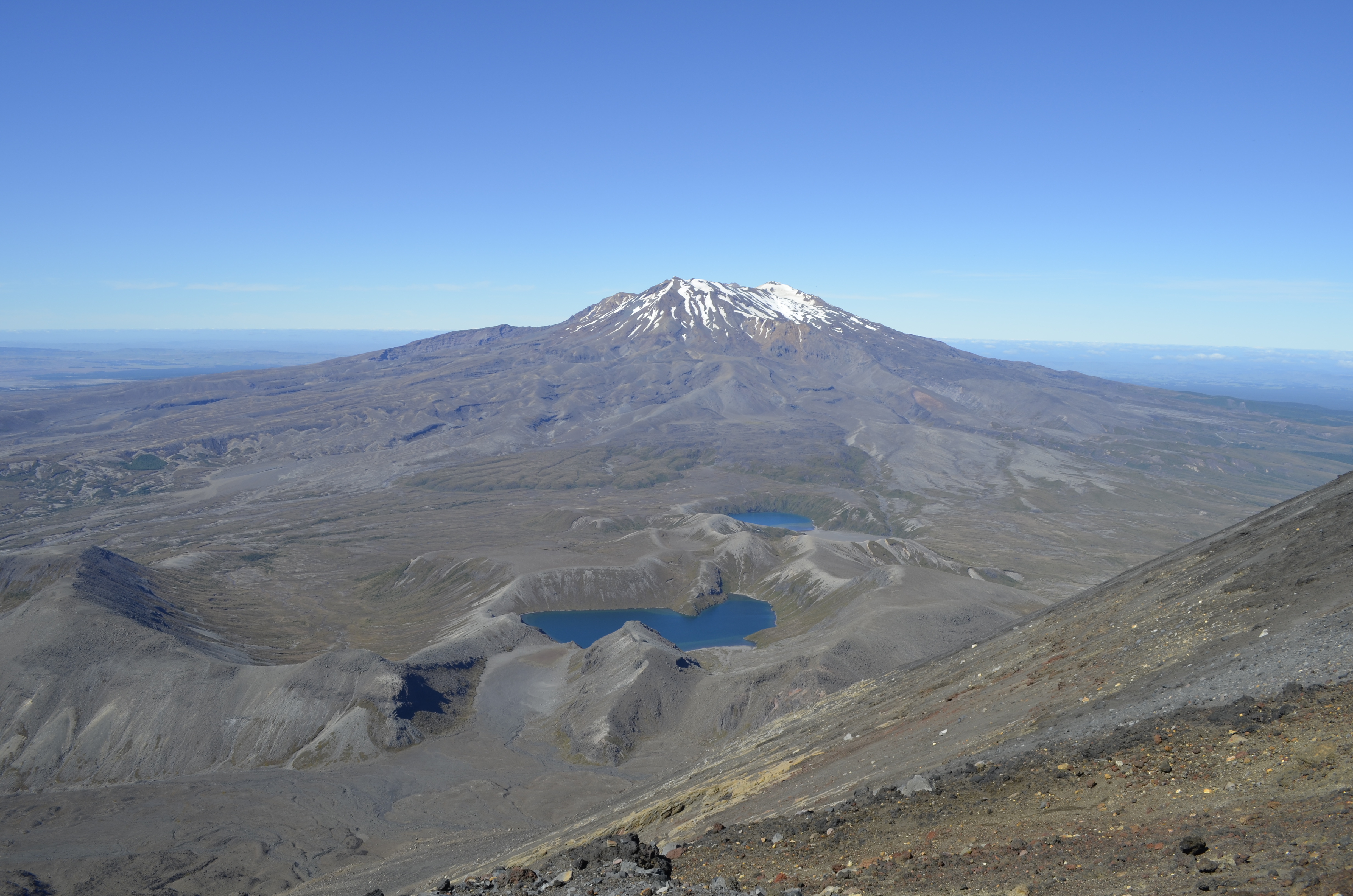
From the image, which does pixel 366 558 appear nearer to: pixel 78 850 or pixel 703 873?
pixel 78 850

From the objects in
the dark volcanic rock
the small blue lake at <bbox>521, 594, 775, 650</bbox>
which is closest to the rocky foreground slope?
the dark volcanic rock

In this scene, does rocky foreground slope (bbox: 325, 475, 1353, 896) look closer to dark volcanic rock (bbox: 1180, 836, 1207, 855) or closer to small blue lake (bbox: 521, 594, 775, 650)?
dark volcanic rock (bbox: 1180, 836, 1207, 855)

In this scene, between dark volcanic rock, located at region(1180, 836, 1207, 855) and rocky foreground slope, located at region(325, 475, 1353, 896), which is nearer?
dark volcanic rock, located at region(1180, 836, 1207, 855)

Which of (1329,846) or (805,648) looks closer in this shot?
(1329,846)

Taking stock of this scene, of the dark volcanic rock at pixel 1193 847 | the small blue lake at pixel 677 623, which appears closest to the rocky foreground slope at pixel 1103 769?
the dark volcanic rock at pixel 1193 847

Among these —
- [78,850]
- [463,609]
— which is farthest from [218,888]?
[463,609]

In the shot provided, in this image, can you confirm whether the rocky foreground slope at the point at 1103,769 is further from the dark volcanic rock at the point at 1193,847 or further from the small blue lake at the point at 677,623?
the small blue lake at the point at 677,623
